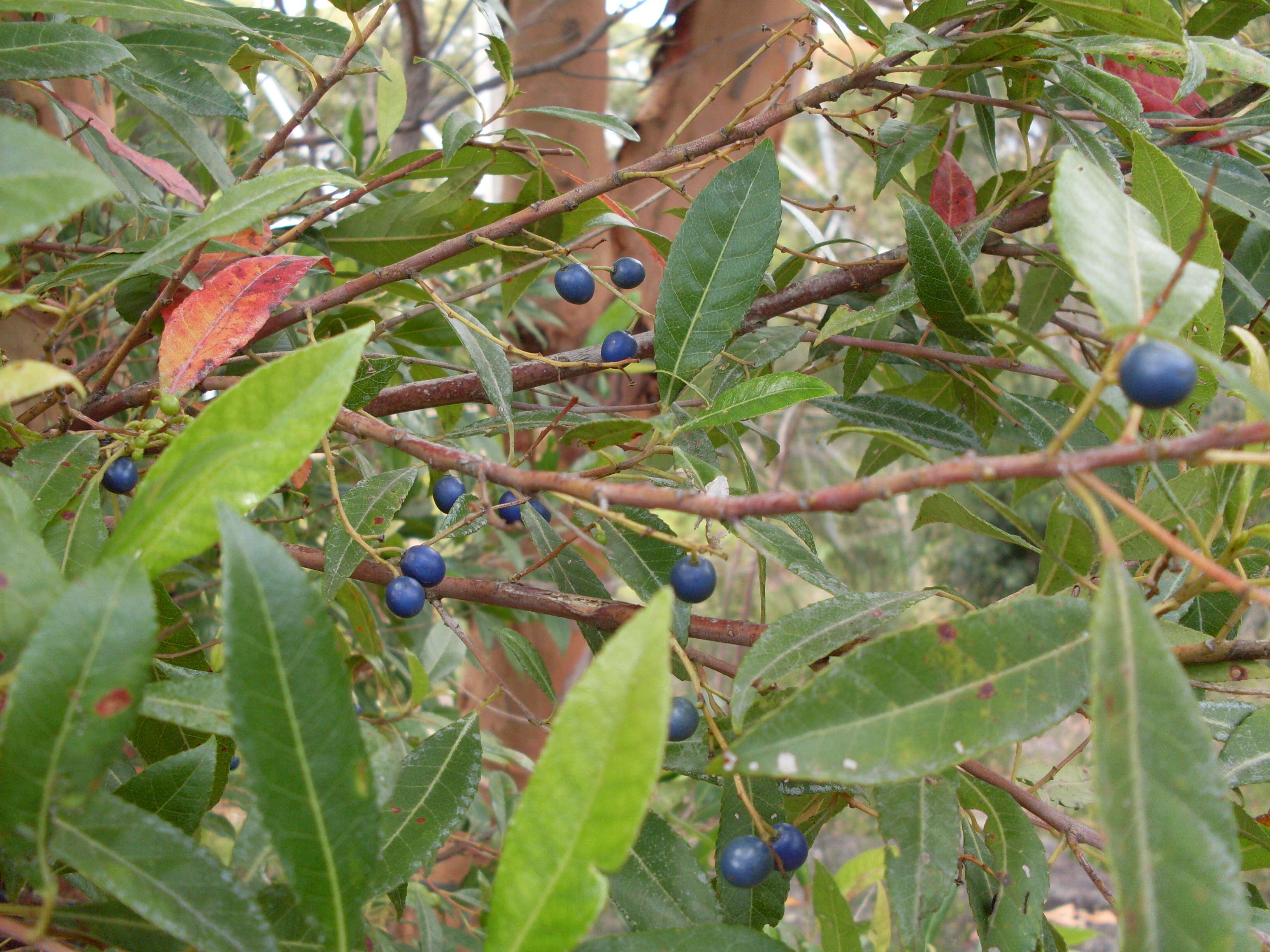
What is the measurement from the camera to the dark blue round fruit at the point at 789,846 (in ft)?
1.93

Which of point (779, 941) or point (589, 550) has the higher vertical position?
point (779, 941)

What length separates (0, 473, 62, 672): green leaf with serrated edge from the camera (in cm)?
37

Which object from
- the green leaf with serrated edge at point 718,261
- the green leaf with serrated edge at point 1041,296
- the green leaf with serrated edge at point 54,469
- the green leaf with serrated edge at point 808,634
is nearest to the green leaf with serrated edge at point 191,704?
the green leaf with serrated edge at point 54,469

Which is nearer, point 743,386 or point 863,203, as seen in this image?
point 743,386

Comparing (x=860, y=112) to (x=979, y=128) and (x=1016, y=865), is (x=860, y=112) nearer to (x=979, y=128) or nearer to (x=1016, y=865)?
(x=979, y=128)

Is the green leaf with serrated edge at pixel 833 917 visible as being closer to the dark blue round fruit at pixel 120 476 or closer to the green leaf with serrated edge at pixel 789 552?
the green leaf with serrated edge at pixel 789 552

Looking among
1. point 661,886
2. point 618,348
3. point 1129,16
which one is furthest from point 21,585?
point 1129,16

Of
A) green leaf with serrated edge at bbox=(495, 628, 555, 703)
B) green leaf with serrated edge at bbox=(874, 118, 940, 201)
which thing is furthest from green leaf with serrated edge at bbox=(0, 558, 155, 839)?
green leaf with serrated edge at bbox=(874, 118, 940, 201)

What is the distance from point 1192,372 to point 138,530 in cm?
45

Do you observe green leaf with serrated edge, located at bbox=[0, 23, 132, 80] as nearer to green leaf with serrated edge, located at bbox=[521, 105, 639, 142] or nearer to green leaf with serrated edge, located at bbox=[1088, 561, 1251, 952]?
green leaf with serrated edge, located at bbox=[521, 105, 639, 142]

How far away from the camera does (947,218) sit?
0.88 meters

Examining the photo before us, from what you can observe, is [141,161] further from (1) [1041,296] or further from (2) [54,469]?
(1) [1041,296]

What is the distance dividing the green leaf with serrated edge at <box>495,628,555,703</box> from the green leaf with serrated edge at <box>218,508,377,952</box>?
0.28 meters

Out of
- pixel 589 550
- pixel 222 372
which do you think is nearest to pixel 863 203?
pixel 589 550
